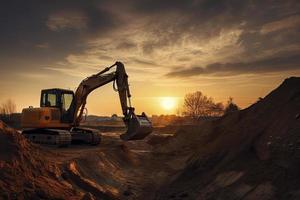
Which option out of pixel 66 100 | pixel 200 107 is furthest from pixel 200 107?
pixel 66 100

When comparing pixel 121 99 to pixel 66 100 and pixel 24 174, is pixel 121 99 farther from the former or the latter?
pixel 24 174

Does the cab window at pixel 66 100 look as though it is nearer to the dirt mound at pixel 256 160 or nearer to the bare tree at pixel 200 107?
the dirt mound at pixel 256 160

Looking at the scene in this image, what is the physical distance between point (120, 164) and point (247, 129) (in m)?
8.79

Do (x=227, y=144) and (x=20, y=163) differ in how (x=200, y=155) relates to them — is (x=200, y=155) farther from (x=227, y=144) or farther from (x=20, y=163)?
(x=20, y=163)

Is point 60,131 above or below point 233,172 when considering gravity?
above

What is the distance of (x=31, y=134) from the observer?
Result: 26.6 metres

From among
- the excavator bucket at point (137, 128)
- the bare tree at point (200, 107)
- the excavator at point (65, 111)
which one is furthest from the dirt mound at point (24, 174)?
A: the bare tree at point (200, 107)

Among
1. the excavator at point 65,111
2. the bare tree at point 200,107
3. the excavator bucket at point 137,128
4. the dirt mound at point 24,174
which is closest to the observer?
the dirt mound at point 24,174

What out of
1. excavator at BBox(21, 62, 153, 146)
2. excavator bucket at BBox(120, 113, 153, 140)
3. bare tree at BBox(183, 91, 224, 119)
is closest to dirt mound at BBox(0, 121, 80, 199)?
excavator bucket at BBox(120, 113, 153, 140)

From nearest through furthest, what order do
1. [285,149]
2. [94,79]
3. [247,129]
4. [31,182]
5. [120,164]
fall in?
[31,182] < [285,149] < [247,129] < [120,164] < [94,79]

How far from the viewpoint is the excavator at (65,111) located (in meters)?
24.5

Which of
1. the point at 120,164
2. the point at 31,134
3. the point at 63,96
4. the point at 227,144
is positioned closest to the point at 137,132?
the point at 120,164

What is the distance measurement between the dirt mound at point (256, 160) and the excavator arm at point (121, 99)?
3.83m

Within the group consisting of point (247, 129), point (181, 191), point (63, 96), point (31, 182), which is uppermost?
point (63, 96)
